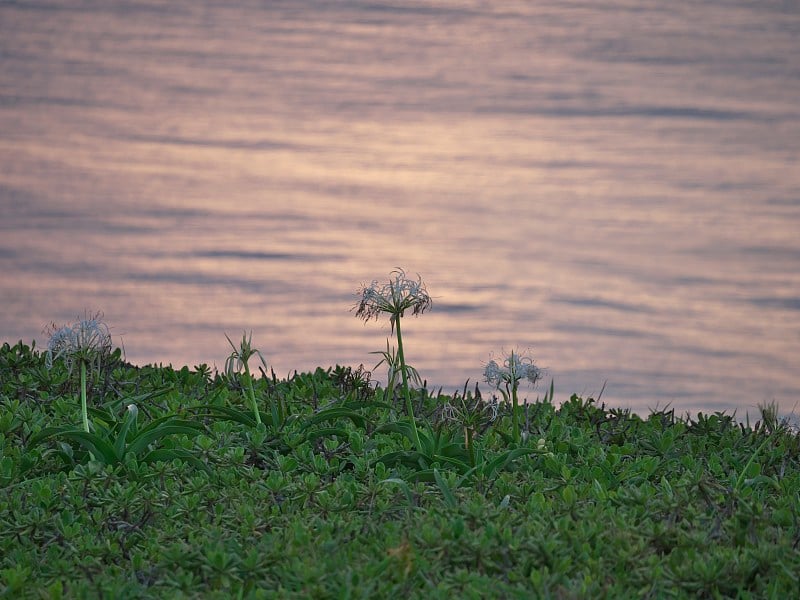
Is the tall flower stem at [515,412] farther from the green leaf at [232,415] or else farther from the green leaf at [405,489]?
the green leaf at [232,415]

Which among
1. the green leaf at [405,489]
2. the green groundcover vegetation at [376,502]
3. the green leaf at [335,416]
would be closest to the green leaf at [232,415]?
the green groundcover vegetation at [376,502]

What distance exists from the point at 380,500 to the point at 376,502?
1.4 inches

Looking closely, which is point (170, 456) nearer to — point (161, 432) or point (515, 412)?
point (161, 432)

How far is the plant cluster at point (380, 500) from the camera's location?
454 cm

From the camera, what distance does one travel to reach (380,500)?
18.3ft

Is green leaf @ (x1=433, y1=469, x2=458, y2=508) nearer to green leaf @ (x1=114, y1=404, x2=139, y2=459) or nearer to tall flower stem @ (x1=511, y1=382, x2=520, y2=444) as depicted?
tall flower stem @ (x1=511, y1=382, x2=520, y2=444)

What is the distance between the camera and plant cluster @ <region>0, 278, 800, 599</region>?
454 centimetres

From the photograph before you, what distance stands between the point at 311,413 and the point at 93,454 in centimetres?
170

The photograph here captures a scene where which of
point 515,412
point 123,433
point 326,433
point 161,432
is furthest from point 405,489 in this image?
point 123,433

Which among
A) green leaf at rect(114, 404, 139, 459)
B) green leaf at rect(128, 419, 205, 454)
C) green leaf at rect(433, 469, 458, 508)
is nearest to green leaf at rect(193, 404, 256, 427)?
green leaf at rect(128, 419, 205, 454)

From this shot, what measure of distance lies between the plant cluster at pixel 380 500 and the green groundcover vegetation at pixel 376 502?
0.05 ft

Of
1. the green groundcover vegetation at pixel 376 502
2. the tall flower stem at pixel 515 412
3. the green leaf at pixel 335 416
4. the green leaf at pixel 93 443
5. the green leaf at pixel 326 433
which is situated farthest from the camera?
the green leaf at pixel 335 416

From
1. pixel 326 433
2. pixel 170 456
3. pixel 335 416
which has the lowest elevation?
pixel 170 456

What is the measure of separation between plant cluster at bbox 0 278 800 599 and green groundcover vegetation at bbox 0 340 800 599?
0.01m
